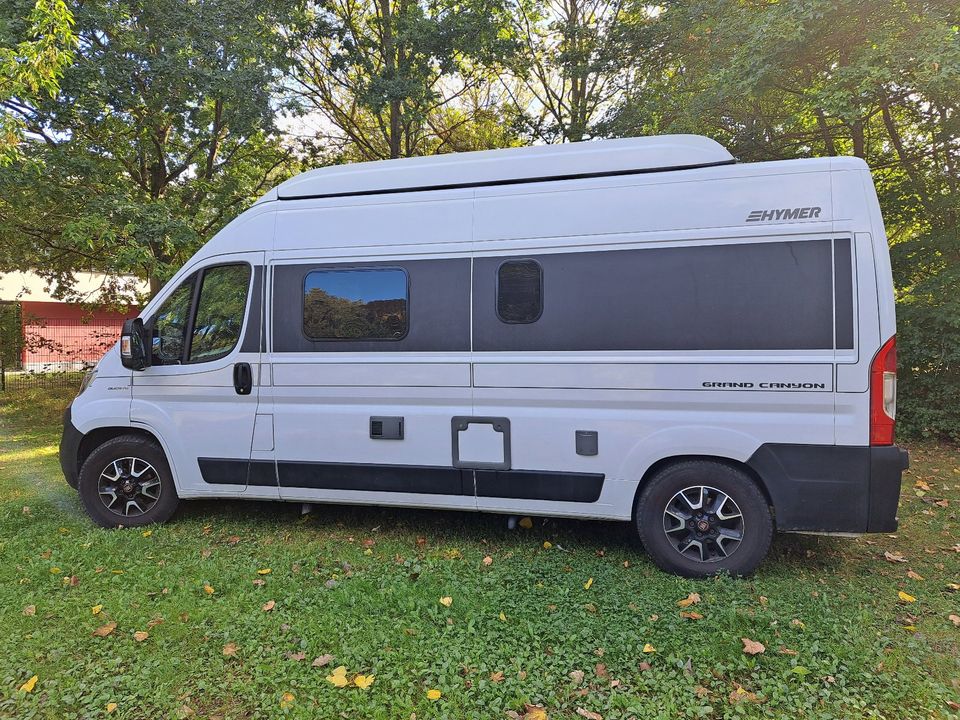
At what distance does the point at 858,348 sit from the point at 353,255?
3311mm

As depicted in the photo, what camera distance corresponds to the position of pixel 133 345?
4.81 meters

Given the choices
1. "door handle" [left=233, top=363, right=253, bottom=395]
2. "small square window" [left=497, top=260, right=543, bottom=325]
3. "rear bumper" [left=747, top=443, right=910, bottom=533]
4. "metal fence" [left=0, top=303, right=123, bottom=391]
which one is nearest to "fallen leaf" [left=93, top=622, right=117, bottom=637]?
"door handle" [left=233, top=363, right=253, bottom=395]

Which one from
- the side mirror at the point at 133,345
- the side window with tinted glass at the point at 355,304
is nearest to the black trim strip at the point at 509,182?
the side window with tinted glass at the point at 355,304

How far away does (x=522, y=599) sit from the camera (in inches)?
149

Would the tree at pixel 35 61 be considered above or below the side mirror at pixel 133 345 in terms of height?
above

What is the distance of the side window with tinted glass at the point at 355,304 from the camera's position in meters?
4.50

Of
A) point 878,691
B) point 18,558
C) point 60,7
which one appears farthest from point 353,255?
point 878,691

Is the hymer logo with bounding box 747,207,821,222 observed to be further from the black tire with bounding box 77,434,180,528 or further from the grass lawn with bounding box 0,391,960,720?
the black tire with bounding box 77,434,180,528

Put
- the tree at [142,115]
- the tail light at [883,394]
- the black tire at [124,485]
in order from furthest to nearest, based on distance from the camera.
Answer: the tree at [142,115] → the black tire at [124,485] → the tail light at [883,394]

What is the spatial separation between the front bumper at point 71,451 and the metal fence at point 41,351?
31.1ft

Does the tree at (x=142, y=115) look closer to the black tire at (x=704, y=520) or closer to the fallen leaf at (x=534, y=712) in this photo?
the black tire at (x=704, y=520)

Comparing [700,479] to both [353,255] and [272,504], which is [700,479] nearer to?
[353,255]

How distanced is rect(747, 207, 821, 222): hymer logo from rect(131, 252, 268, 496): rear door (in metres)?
3.45

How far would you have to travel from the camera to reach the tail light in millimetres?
3610
